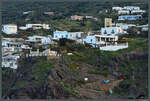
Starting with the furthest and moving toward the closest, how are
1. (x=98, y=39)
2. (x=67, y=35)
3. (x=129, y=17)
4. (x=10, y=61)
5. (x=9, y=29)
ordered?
(x=129, y=17)
(x=9, y=29)
(x=67, y=35)
(x=98, y=39)
(x=10, y=61)

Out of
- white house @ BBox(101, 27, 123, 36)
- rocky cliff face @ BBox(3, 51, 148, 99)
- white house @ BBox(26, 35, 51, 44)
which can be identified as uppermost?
white house @ BBox(101, 27, 123, 36)

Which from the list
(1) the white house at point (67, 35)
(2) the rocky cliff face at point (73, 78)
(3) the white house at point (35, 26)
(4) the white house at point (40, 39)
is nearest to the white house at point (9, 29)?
(3) the white house at point (35, 26)

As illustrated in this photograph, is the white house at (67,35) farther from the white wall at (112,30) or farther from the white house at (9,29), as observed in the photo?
the white house at (9,29)

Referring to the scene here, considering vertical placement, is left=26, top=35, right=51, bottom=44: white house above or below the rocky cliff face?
above

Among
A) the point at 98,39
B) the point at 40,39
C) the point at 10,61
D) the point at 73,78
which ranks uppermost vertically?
the point at 98,39

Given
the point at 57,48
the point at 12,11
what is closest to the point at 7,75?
the point at 57,48

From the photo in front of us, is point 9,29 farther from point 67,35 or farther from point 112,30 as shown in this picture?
point 112,30

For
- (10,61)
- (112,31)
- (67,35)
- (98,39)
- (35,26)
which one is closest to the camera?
(10,61)

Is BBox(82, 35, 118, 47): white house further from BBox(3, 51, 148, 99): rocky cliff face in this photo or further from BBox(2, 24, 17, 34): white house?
BBox(2, 24, 17, 34): white house

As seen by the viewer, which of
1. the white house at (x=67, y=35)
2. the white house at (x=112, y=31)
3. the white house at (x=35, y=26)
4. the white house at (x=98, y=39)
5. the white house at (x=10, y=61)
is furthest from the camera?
the white house at (x=35, y=26)

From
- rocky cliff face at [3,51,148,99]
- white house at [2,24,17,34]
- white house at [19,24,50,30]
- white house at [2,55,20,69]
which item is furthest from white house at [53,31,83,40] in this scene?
rocky cliff face at [3,51,148,99]

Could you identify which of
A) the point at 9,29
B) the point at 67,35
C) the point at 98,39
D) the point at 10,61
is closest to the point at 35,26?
the point at 9,29
